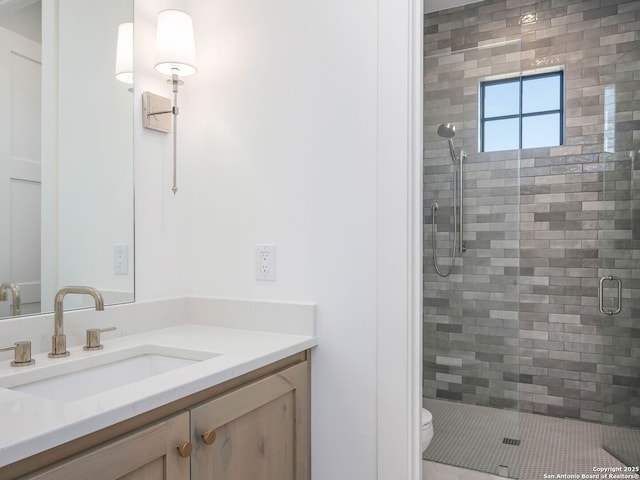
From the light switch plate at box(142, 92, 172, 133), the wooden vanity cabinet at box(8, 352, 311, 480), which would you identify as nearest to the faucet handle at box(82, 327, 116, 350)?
the wooden vanity cabinet at box(8, 352, 311, 480)

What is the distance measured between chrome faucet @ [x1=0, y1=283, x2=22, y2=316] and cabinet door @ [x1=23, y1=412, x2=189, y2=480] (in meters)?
0.58

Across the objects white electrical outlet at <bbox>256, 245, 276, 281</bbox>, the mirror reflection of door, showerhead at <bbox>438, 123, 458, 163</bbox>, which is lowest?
white electrical outlet at <bbox>256, 245, 276, 281</bbox>

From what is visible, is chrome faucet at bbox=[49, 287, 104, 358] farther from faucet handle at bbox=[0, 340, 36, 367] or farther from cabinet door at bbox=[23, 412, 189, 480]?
cabinet door at bbox=[23, 412, 189, 480]

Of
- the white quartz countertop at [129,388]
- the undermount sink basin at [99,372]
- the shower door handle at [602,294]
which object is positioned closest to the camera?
the white quartz countertop at [129,388]

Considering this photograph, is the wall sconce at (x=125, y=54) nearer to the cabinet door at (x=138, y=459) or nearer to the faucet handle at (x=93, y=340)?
the faucet handle at (x=93, y=340)

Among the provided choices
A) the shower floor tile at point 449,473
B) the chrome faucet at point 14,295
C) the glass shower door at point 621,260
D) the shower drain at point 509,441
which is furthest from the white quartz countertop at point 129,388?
the glass shower door at point 621,260

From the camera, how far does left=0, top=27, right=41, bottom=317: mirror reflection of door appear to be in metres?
1.17

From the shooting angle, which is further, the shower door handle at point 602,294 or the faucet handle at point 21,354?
the shower door handle at point 602,294

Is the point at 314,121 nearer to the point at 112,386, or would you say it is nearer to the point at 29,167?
the point at 29,167

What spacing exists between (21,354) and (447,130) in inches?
83.8

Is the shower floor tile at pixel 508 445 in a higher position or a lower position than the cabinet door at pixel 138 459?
lower

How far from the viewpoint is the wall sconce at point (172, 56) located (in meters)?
1.49

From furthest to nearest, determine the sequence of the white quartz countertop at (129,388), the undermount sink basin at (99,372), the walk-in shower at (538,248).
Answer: the walk-in shower at (538,248) < the undermount sink basin at (99,372) < the white quartz countertop at (129,388)

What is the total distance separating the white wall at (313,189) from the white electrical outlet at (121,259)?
0.16ft
